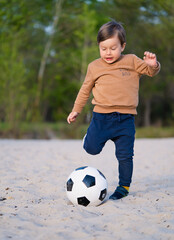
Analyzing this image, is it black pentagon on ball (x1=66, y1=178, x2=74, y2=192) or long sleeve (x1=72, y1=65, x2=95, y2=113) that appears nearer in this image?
black pentagon on ball (x1=66, y1=178, x2=74, y2=192)

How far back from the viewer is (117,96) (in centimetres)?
300

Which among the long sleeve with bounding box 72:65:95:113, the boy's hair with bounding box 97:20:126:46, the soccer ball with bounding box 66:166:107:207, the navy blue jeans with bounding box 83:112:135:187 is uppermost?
the boy's hair with bounding box 97:20:126:46

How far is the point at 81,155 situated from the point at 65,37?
13331 millimetres

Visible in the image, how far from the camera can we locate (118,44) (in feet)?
9.78

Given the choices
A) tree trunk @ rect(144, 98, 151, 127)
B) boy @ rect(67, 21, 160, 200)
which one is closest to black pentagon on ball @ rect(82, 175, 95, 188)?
boy @ rect(67, 21, 160, 200)

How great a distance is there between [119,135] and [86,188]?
0.62m

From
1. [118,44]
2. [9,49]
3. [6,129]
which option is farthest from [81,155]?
[9,49]

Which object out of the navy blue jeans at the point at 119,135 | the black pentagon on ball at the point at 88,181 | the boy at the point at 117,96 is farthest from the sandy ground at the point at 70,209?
the boy at the point at 117,96

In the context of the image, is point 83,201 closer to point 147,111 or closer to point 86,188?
point 86,188

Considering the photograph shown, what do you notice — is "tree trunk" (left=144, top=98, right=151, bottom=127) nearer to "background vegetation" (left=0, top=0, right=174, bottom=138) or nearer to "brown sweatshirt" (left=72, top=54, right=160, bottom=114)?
"background vegetation" (left=0, top=0, right=174, bottom=138)

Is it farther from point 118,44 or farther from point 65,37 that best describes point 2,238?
point 65,37

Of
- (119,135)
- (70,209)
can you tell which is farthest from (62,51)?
(70,209)

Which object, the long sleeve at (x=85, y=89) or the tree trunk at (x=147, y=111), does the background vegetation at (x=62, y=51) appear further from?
the long sleeve at (x=85, y=89)

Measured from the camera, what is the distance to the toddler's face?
294 cm
